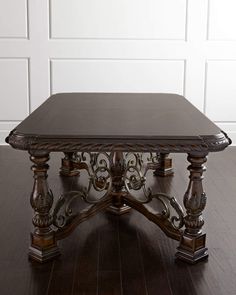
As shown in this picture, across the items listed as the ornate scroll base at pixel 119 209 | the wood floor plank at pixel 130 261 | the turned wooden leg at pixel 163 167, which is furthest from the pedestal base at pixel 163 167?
the wood floor plank at pixel 130 261

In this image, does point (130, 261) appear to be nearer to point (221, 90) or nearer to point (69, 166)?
point (69, 166)

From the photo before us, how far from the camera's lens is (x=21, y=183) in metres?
3.40

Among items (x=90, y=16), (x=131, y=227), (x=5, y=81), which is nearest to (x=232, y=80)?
(x=90, y=16)

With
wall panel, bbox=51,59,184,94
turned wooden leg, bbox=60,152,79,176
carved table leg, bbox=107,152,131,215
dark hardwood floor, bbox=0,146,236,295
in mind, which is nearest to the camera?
dark hardwood floor, bbox=0,146,236,295

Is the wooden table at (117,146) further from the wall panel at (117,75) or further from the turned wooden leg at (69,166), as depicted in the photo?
the wall panel at (117,75)

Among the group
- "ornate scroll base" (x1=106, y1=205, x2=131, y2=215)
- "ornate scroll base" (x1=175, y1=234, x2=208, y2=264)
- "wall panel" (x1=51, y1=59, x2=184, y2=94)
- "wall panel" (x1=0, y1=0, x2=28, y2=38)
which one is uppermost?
"wall panel" (x1=0, y1=0, x2=28, y2=38)

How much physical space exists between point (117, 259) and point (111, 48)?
2579 millimetres

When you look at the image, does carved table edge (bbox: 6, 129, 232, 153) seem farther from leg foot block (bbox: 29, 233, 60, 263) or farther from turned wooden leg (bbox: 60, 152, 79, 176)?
turned wooden leg (bbox: 60, 152, 79, 176)

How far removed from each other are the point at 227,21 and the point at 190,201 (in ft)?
8.73

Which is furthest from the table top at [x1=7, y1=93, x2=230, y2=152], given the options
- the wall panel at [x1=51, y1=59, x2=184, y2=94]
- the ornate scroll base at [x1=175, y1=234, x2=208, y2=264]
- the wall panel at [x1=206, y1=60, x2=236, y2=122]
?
the wall panel at [x1=206, y1=60, x2=236, y2=122]

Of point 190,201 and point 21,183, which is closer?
point 190,201

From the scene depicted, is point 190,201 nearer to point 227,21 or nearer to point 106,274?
point 106,274

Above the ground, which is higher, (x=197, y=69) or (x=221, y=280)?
(x=197, y=69)

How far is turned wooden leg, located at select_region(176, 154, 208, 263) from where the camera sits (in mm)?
2258
